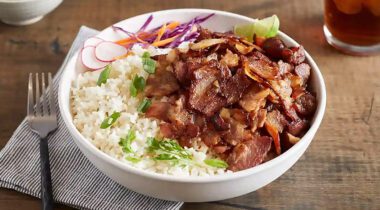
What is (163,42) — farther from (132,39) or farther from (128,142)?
(128,142)

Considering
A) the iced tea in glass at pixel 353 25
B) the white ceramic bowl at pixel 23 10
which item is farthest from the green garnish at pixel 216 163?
the white ceramic bowl at pixel 23 10

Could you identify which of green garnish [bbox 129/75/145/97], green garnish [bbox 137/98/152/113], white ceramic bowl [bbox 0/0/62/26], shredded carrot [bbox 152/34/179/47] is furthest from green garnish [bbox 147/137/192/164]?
white ceramic bowl [bbox 0/0/62/26]

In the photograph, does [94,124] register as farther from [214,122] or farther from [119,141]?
[214,122]

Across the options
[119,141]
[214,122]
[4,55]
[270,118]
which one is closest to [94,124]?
[119,141]

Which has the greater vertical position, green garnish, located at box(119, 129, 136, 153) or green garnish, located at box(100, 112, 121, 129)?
green garnish, located at box(100, 112, 121, 129)

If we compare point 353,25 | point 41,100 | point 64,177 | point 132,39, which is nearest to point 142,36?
point 132,39

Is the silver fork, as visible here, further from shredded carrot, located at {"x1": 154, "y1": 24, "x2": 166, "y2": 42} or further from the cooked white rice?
shredded carrot, located at {"x1": 154, "y1": 24, "x2": 166, "y2": 42}
